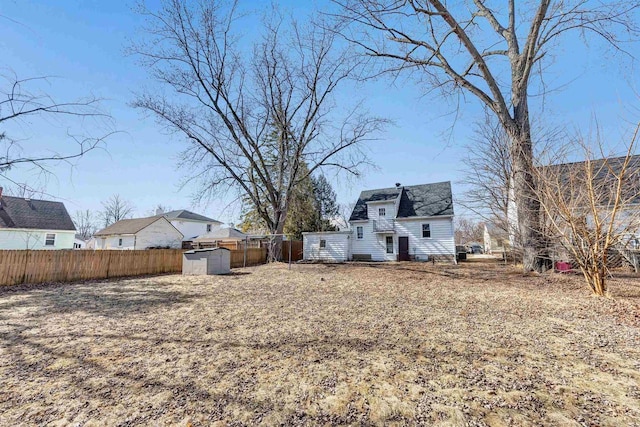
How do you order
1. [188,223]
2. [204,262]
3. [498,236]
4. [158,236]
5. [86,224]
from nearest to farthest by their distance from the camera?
[204,262] < [498,236] < [158,236] < [188,223] < [86,224]

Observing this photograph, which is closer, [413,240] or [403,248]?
[413,240]

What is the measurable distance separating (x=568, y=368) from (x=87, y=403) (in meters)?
4.68

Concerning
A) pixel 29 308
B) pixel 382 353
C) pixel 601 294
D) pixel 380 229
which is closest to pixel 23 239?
pixel 29 308

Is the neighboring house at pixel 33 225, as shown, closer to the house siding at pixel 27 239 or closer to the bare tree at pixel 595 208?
the house siding at pixel 27 239

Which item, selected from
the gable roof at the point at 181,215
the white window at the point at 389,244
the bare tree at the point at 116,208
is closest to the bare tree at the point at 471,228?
the white window at the point at 389,244

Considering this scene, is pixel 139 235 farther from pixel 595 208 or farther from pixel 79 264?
pixel 595 208

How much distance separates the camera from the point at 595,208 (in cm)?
555

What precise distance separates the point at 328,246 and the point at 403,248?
5491 mm

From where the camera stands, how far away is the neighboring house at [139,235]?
79.7 ft

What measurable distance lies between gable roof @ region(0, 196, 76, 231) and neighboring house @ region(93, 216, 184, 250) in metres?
2.96

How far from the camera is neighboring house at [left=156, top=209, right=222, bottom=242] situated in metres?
32.6

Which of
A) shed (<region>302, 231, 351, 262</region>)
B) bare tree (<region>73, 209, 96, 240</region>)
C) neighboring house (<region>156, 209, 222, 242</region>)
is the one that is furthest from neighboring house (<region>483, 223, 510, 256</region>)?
bare tree (<region>73, 209, 96, 240</region>)

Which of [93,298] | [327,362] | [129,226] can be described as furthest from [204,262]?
[129,226]

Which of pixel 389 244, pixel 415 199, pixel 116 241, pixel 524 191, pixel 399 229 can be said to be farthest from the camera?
pixel 116 241
